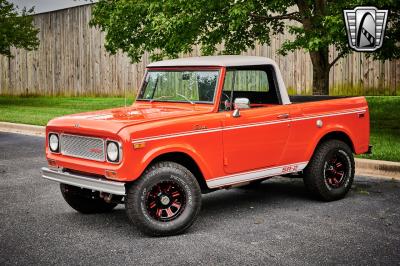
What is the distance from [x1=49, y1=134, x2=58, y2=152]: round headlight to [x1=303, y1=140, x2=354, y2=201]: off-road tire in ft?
9.43

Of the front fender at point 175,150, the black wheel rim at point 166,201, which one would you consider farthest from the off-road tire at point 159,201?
the front fender at point 175,150

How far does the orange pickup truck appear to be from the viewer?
19.0 feet

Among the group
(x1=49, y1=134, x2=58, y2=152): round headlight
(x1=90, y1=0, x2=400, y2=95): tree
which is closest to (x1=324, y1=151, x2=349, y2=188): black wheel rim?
(x1=49, y1=134, x2=58, y2=152): round headlight

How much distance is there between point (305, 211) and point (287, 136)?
0.85m

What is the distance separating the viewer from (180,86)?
6.96m

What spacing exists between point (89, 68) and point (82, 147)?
19117mm

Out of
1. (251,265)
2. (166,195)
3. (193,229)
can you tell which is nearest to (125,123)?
(166,195)

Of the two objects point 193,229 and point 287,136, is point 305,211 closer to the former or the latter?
point 287,136

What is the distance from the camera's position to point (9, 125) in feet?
52.9

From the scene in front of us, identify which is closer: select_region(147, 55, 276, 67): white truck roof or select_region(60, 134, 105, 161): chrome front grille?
select_region(60, 134, 105, 161): chrome front grille

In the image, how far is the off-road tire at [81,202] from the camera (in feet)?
21.8

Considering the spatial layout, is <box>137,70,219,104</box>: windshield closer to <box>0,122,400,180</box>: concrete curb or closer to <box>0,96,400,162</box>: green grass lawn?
<box>0,122,400,180</box>: concrete curb

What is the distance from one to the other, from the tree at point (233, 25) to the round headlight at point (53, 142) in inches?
227

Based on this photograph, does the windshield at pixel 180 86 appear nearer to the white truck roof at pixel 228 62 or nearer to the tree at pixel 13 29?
the white truck roof at pixel 228 62
